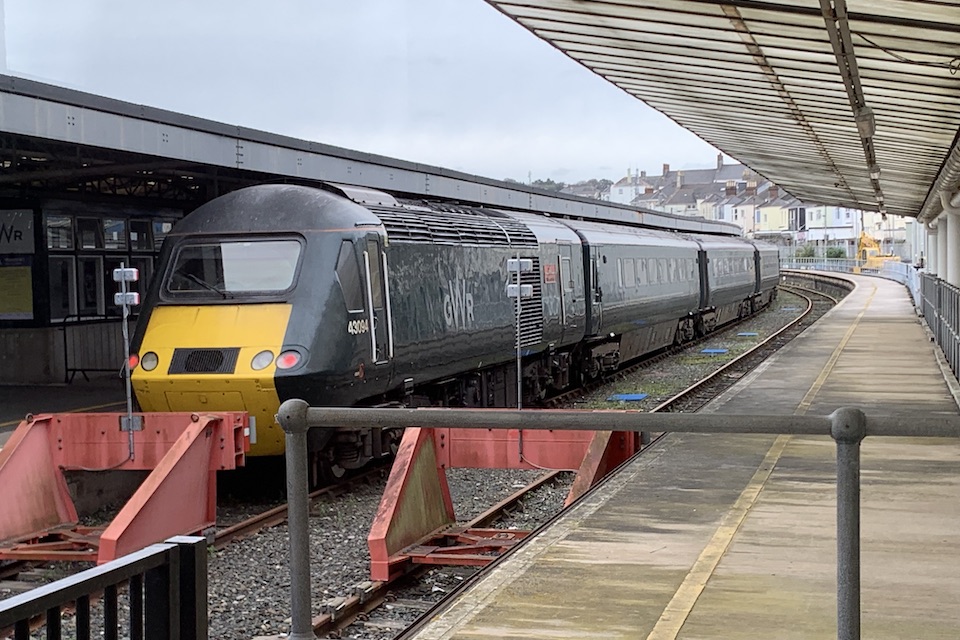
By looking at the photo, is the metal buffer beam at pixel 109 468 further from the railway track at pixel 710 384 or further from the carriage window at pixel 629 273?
the carriage window at pixel 629 273

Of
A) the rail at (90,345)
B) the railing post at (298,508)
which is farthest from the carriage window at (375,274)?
the rail at (90,345)

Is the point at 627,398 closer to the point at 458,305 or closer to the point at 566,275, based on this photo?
the point at 566,275

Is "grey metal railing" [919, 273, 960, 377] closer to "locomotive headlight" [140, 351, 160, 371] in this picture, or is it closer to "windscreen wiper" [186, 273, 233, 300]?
"windscreen wiper" [186, 273, 233, 300]

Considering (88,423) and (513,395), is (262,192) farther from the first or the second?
(513,395)

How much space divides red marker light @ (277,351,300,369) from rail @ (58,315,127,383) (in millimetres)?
8999

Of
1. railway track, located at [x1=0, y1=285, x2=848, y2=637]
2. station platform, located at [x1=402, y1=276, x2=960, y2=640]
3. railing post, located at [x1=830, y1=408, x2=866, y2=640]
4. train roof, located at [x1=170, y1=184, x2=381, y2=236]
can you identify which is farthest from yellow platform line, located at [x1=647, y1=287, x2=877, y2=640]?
train roof, located at [x1=170, y1=184, x2=381, y2=236]

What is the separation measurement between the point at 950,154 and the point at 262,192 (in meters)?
10.2

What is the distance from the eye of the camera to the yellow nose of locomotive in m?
10.6

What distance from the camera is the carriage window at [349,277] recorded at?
437 inches

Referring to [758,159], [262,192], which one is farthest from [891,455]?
[758,159]

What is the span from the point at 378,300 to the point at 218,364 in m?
1.80

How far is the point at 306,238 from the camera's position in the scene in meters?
11.2

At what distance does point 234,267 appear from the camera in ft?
37.3

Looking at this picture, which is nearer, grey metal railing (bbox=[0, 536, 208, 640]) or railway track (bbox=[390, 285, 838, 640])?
grey metal railing (bbox=[0, 536, 208, 640])
